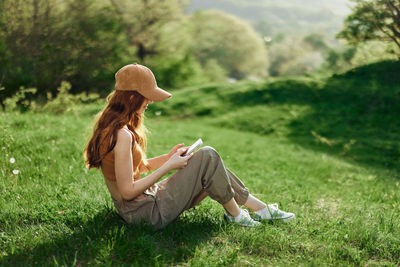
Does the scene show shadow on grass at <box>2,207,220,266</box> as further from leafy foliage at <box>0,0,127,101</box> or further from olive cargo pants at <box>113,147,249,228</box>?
leafy foliage at <box>0,0,127,101</box>

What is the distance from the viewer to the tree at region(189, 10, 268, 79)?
41.5 meters

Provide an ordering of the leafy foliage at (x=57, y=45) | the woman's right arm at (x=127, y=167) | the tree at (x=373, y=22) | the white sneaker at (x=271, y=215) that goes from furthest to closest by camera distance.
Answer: the leafy foliage at (x=57, y=45) → the tree at (x=373, y=22) → the white sneaker at (x=271, y=215) → the woman's right arm at (x=127, y=167)

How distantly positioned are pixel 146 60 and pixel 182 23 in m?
4.52

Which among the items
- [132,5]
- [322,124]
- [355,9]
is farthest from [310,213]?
[132,5]

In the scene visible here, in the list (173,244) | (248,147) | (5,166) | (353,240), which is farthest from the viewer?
(248,147)

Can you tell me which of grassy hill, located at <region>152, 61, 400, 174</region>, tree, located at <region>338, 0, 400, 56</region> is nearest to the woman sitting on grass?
grassy hill, located at <region>152, 61, 400, 174</region>

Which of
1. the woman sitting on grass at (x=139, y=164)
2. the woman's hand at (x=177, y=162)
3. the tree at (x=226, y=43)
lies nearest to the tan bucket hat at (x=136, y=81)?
the woman sitting on grass at (x=139, y=164)

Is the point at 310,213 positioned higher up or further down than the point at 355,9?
further down

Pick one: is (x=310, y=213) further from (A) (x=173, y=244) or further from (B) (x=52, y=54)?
(B) (x=52, y=54)

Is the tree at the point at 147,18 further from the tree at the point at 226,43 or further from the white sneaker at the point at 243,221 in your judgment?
the white sneaker at the point at 243,221

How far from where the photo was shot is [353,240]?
336 cm

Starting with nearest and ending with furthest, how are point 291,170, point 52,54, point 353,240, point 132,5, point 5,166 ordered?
1. point 353,240
2. point 5,166
3. point 291,170
4. point 52,54
5. point 132,5

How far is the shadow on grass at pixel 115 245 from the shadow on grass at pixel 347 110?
7.88 meters

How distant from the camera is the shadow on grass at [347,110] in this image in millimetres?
10344
